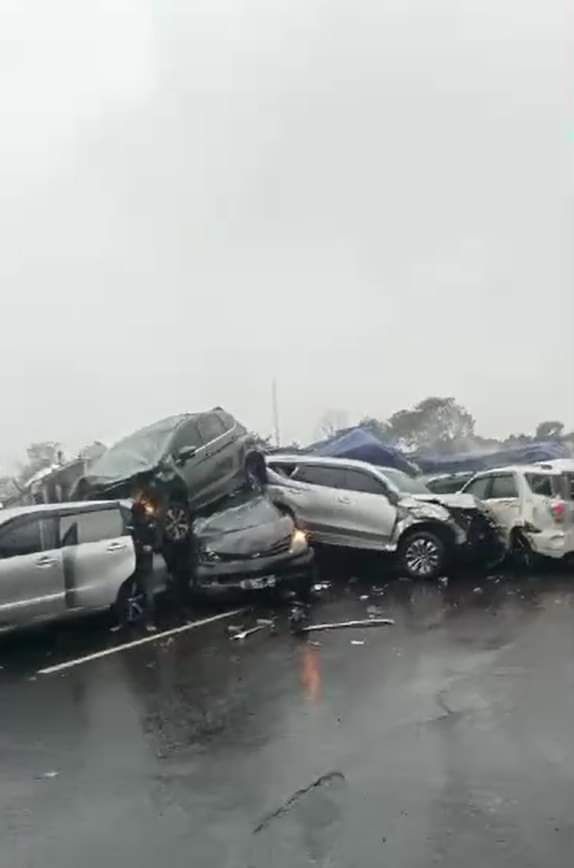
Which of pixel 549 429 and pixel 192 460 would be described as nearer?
pixel 192 460

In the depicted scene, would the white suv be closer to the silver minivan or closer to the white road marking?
the white road marking

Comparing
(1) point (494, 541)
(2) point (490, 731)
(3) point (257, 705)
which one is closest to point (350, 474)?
(1) point (494, 541)

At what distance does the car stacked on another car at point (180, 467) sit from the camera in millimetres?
12945

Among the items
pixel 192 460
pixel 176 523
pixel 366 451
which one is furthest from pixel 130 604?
Result: pixel 366 451

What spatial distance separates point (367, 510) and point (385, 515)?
298 millimetres

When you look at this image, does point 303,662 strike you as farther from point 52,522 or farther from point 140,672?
point 52,522

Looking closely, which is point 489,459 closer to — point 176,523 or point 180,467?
point 180,467

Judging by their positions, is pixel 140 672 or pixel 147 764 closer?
pixel 147 764

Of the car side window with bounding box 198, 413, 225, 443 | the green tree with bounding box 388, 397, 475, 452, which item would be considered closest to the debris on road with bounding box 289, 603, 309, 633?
the car side window with bounding box 198, 413, 225, 443

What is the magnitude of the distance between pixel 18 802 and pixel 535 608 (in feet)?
23.9

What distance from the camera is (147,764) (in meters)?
5.89

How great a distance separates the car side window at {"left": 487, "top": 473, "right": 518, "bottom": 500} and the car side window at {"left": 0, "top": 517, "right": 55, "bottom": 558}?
740 cm

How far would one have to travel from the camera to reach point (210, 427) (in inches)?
582

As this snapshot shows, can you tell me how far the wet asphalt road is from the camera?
4.53 meters
